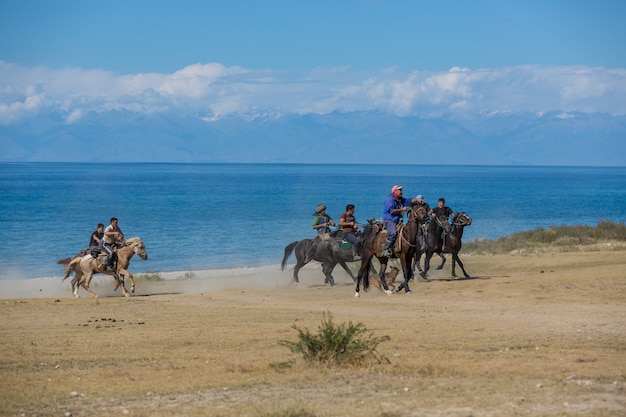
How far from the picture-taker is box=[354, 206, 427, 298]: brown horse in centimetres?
2336

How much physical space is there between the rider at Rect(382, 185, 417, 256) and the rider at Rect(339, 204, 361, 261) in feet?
10.1

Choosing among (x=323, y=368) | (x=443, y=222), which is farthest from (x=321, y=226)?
(x=323, y=368)

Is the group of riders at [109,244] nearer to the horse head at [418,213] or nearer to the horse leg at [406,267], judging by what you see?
the horse leg at [406,267]

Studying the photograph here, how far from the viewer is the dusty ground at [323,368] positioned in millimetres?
11258

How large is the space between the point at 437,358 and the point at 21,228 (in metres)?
59.4

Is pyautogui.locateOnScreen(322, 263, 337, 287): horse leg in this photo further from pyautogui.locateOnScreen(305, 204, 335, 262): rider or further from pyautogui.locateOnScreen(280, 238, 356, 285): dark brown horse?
pyautogui.locateOnScreen(305, 204, 335, 262): rider

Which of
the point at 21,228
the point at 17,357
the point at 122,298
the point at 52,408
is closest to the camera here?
the point at 52,408

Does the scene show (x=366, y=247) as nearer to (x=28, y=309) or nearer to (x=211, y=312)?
(x=211, y=312)

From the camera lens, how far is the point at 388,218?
23.5 meters

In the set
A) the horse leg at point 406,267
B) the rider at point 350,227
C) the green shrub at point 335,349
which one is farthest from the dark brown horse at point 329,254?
the green shrub at point 335,349

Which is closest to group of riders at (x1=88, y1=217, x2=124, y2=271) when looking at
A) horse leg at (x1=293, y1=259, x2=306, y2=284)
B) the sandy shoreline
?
the sandy shoreline

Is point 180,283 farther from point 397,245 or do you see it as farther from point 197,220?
point 197,220

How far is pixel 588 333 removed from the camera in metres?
16.2

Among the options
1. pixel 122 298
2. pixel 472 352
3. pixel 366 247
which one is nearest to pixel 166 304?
pixel 122 298
